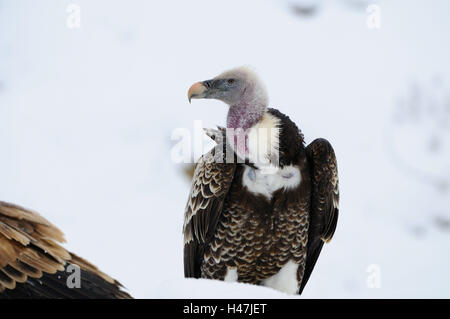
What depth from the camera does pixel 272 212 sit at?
108 inches

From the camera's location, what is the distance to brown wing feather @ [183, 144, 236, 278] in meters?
2.77

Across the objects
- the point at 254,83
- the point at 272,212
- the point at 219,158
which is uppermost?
the point at 254,83

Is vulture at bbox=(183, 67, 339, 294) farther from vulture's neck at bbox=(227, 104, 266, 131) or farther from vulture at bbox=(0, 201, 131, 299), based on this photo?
vulture at bbox=(0, 201, 131, 299)

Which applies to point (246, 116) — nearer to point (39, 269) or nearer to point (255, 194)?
point (255, 194)

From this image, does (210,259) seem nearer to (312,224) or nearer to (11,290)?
(312,224)

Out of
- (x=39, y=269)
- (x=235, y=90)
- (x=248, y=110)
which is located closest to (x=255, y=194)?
(x=248, y=110)

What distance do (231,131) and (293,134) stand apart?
0.27 meters

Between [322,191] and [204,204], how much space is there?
54cm

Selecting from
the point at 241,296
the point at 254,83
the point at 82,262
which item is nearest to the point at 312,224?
the point at 254,83

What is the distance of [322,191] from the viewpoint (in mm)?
2873

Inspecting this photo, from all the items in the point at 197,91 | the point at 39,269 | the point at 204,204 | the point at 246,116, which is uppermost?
the point at 197,91

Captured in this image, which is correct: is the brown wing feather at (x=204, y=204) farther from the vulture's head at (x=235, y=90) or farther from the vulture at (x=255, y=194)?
the vulture's head at (x=235, y=90)

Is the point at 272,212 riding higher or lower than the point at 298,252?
higher

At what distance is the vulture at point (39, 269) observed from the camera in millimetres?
1973
